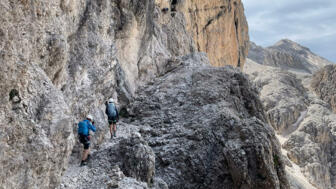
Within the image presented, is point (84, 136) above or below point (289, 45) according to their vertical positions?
below

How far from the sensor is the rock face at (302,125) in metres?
57.2

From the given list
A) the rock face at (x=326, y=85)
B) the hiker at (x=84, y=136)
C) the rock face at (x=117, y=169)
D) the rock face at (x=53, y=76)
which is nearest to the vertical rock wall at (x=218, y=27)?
the rock face at (x=53, y=76)

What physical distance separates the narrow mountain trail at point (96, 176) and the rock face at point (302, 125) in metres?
43.0

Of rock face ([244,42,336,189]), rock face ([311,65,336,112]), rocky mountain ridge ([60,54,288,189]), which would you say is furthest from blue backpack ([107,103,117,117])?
rock face ([311,65,336,112])

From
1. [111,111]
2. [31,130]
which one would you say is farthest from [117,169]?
[31,130]

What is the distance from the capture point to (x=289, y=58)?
5069 inches

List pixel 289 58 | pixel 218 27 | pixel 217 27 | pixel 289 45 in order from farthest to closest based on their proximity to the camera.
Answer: pixel 289 45 < pixel 289 58 < pixel 218 27 < pixel 217 27

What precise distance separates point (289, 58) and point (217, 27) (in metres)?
93.1

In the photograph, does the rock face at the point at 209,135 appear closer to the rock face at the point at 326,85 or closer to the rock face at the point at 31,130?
the rock face at the point at 31,130

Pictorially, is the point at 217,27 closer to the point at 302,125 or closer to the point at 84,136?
the point at 302,125

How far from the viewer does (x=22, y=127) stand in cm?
811

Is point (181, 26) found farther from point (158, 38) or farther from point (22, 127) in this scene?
point (22, 127)

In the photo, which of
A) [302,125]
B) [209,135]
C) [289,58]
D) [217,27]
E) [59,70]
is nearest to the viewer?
[59,70]

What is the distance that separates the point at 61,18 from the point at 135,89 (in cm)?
857
